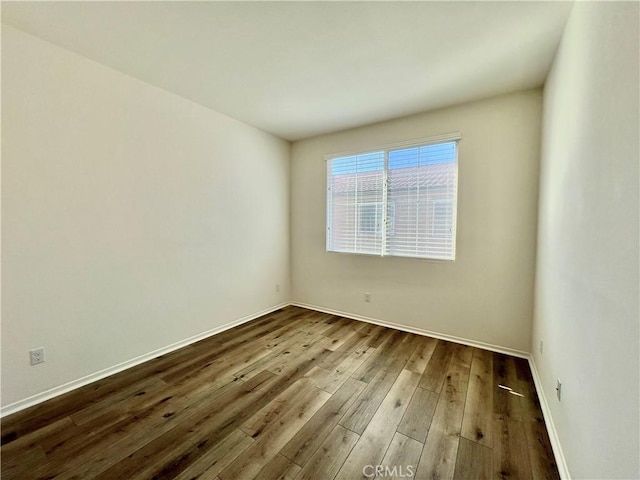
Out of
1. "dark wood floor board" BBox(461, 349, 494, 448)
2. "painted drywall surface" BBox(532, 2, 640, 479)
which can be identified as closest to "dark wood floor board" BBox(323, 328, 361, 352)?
"dark wood floor board" BBox(461, 349, 494, 448)

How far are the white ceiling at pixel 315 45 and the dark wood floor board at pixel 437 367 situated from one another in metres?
2.65

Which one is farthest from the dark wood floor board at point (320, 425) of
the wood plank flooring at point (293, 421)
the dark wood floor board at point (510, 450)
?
the dark wood floor board at point (510, 450)

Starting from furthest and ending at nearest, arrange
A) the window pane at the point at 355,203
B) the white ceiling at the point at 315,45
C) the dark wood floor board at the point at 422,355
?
the window pane at the point at 355,203 → the dark wood floor board at the point at 422,355 → the white ceiling at the point at 315,45

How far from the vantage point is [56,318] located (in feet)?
6.47

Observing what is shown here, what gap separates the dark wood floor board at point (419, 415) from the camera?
1.64 m

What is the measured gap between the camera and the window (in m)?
2.93

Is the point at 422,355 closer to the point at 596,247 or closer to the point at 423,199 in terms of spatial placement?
the point at 423,199

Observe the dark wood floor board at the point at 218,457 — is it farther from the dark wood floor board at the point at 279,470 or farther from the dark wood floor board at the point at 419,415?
the dark wood floor board at the point at 419,415

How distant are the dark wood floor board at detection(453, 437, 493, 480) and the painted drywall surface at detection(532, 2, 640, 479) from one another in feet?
1.19

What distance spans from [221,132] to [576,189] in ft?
10.7

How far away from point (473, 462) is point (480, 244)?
1973 mm

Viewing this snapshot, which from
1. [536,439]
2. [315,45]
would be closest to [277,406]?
[536,439]

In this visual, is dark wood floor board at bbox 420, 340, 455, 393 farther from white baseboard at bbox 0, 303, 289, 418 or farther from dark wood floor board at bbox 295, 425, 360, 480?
white baseboard at bbox 0, 303, 289, 418

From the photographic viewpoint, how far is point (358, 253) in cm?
359
